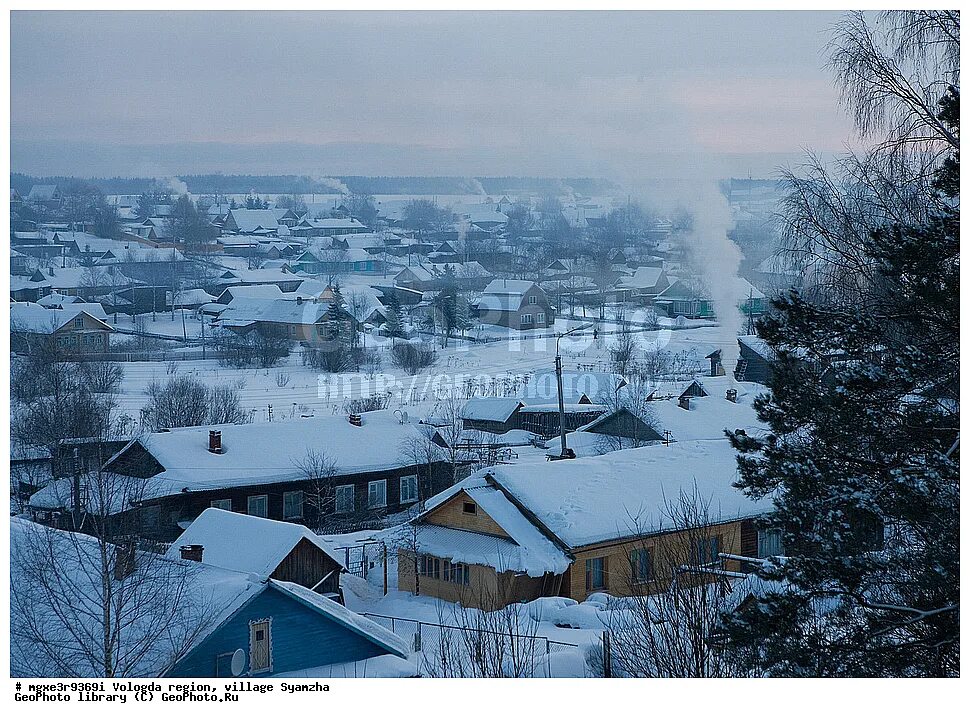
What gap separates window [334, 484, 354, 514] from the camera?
4.76 metres

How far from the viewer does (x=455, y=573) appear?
4387mm

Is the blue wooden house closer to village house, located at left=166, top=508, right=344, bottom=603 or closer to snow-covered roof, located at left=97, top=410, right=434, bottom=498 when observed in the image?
village house, located at left=166, top=508, right=344, bottom=603

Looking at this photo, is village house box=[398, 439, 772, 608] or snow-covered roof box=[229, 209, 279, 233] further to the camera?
snow-covered roof box=[229, 209, 279, 233]

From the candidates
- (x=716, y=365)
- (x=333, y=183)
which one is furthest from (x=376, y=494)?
(x=716, y=365)

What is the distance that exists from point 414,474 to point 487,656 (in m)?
1.54

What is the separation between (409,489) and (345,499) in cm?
31

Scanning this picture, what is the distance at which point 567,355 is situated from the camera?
14.8ft

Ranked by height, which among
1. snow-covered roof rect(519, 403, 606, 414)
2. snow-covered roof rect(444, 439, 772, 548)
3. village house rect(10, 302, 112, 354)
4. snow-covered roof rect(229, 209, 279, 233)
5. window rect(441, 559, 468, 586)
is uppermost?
snow-covered roof rect(229, 209, 279, 233)

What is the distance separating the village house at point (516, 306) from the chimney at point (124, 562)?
1.75m

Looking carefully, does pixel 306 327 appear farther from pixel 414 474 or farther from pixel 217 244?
pixel 414 474

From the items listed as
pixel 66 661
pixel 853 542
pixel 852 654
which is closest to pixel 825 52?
pixel 853 542

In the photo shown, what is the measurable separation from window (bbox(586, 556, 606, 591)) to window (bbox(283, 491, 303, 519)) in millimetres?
1340

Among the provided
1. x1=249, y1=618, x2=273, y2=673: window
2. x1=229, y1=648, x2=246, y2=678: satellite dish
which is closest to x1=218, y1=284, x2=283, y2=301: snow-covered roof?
x1=249, y1=618, x2=273, y2=673: window

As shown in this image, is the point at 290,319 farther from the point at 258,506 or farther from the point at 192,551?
the point at 192,551
